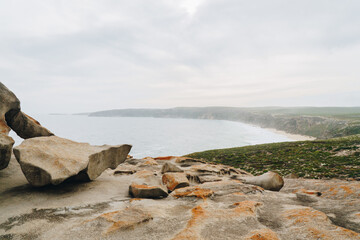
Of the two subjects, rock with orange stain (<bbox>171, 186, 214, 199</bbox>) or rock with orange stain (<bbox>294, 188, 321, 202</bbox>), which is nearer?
rock with orange stain (<bbox>171, 186, 214, 199</bbox>)

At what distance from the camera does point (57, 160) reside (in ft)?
26.9

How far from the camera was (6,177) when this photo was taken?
8914 mm

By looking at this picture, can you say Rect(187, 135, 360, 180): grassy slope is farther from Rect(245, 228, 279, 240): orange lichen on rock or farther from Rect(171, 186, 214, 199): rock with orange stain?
Rect(245, 228, 279, 240): orange lichen on rock

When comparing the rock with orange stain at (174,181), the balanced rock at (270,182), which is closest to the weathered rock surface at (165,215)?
the rock with orange stain at (174,181)

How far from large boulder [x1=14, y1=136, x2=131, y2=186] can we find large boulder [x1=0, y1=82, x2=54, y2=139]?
7.43 ft

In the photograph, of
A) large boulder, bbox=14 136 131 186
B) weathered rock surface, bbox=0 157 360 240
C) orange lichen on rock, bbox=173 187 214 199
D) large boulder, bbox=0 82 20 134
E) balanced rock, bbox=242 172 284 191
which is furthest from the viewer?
balanced rock, bbox=242 172 284 191

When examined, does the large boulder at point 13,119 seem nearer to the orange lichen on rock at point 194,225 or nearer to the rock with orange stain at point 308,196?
the orange lichen on rock at point 194,225

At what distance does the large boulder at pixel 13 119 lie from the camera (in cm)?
939

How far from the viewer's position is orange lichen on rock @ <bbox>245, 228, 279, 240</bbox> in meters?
5.10

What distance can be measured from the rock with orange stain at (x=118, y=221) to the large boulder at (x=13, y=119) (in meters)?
7.34

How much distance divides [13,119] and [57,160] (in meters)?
5.06

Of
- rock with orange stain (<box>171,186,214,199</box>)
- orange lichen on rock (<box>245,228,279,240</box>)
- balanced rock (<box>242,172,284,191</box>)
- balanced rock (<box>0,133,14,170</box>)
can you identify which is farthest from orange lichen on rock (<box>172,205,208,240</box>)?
balanced rock (<box>0,133,14,170</box>)

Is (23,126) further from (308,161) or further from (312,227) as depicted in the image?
(308,161)

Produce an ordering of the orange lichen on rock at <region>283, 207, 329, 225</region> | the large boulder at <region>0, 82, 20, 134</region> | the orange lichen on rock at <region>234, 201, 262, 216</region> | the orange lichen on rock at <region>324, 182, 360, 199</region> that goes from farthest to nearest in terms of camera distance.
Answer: the large boulder at <region>0, 82, 20, 134</region>
the orange lichen on rock at <region>324, 182, 360, 199</region>
the orange lichen on rock at <region>234, 201, 262, 216</region>
the orange lichen on rock at <region>283, 207, 329, 225</region>
